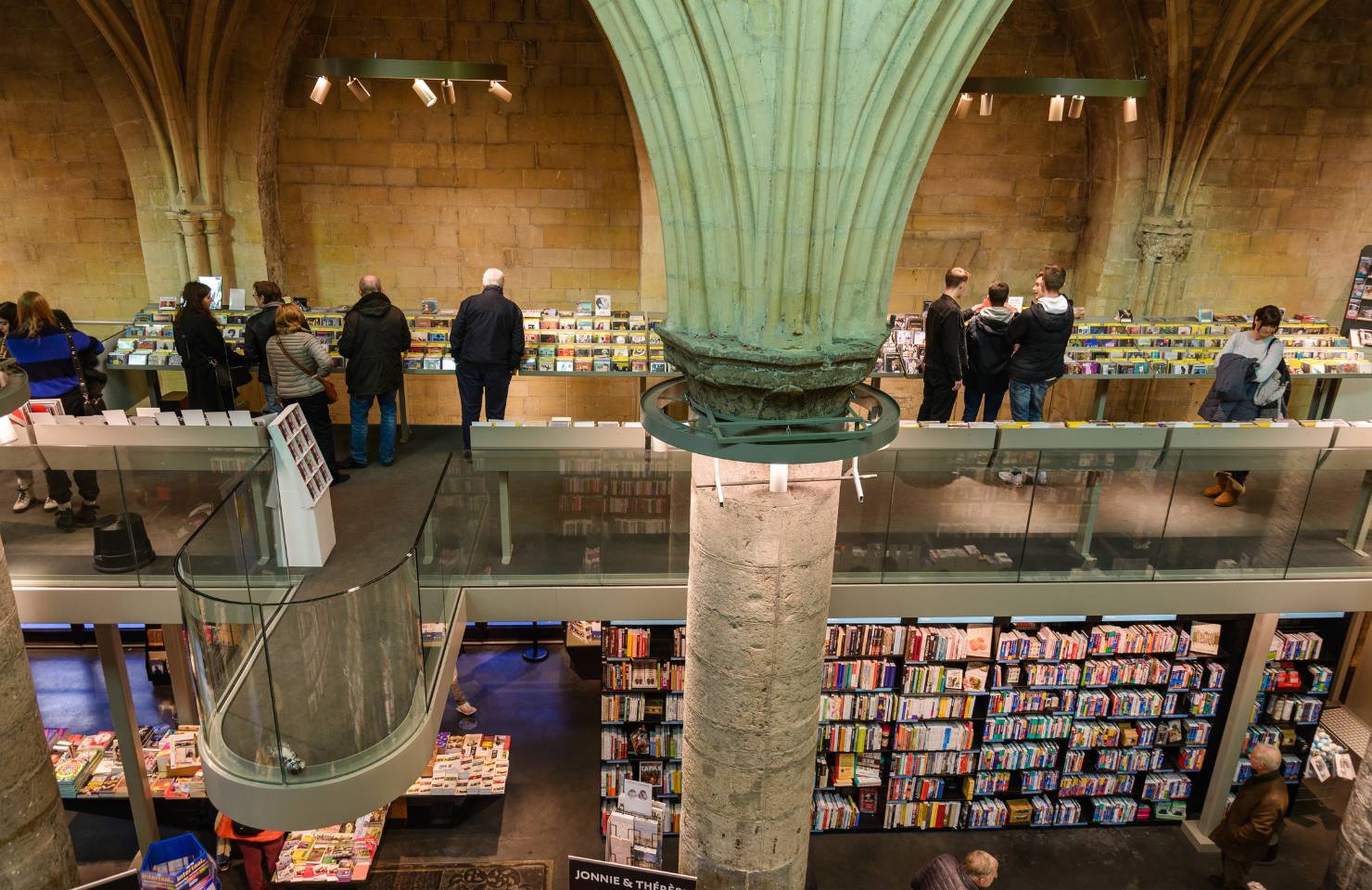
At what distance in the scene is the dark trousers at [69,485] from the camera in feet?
19.5

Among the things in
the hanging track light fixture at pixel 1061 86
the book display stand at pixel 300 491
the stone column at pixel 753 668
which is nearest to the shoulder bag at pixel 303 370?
the book display stand at pixel 300 491

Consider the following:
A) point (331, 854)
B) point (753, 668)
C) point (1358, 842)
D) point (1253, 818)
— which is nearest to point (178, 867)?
point (331, 854)

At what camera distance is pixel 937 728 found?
7496 mm

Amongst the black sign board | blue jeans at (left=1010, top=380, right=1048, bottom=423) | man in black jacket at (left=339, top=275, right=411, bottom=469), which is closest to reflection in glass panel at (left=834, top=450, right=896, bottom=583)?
blue jeans at (left=1010, top=380, right=1048, bottom=423)

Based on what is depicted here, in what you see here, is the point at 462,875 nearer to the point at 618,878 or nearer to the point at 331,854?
the point at 331,854

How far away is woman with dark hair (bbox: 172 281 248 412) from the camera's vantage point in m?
7.58

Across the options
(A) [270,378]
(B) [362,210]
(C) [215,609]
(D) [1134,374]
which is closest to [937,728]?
(D) [1134,374]

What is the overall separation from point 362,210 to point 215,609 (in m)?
6.56

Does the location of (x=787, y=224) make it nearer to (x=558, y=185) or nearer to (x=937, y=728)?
(x=937, y=728)

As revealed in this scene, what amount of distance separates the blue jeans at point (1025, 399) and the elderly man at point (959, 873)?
3429 mm

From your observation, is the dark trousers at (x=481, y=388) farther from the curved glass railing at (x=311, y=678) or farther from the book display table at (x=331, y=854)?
the book display table at (x=331, y=854)

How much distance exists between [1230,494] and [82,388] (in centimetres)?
831

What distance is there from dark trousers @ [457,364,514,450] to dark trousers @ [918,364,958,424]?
3411mm

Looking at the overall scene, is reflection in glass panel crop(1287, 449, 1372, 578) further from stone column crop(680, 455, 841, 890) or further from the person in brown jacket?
stone column crop(680, 455, 841, 890)
